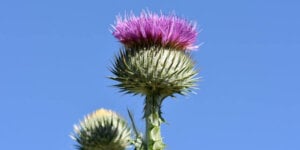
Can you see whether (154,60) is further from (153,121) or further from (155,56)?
(153,121)

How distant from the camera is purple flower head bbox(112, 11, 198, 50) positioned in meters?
10.1

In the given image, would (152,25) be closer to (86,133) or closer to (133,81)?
(133,81)

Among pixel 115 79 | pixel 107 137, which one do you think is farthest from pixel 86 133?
pixel 115 79

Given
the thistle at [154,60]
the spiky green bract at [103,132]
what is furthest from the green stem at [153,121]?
the spiky green bract at [103,132]

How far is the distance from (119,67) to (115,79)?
0.67ft

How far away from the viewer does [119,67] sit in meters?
9.91

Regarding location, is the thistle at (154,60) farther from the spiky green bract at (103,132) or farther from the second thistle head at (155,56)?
the spiky green bract at (103,132)

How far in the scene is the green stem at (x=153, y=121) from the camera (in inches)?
352

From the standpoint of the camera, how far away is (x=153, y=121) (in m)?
9.30

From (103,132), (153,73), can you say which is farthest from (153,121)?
(103,132)

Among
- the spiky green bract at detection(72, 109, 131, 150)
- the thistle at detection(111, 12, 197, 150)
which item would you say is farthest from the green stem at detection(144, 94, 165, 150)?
the spiky green bract at detection(72, 109, 131, 150)

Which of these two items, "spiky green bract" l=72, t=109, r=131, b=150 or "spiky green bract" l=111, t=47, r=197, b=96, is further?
"spiky green bract" l=72, t=109, r=131, b=150

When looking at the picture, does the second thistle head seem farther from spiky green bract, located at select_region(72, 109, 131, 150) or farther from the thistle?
spiky green bract, located at select_region(72, 109, 131, 150)

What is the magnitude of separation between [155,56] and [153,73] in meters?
0.32
